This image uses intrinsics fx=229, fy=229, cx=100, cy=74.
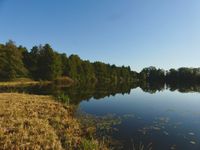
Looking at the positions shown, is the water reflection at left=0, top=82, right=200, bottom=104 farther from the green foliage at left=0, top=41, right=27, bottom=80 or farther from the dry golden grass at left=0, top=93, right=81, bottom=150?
the green foliage at left=0, top=41, right=27, bottom=80

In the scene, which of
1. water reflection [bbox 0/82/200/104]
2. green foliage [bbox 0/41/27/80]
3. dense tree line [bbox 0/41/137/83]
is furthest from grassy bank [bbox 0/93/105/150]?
dense tree line [bbox 0/41/137/83]

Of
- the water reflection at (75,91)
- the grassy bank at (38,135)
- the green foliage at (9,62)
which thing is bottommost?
the grassy bank at (38,135)

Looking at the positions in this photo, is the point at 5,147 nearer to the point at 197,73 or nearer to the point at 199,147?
the point at 199,147

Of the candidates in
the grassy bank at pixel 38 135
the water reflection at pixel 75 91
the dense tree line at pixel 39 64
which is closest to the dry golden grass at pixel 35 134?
the grassy bank at pixel 38 135

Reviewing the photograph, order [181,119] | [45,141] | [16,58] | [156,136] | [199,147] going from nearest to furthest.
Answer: [45,141]
[199,147]
[156,136]
[181,119]
[16,58]

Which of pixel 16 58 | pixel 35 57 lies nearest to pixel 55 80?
pixel 35 57

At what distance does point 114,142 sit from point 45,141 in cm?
460

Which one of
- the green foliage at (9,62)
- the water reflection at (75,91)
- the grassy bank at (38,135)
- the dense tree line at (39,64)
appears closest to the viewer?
the grassy bank at (38,135)

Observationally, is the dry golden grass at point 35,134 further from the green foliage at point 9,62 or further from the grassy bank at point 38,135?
the green foliage at point 9,62

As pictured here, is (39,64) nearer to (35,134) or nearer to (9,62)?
(9,62)

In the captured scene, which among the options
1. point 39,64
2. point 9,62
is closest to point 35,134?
point 9,62

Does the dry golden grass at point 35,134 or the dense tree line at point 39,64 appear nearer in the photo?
the dry golden grass at point 35,134

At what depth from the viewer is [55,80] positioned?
89.8 metres

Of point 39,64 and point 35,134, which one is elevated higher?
point 39,64
